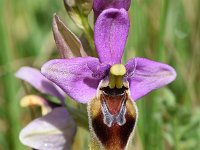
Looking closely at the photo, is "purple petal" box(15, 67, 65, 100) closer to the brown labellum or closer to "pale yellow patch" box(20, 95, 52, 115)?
"pale yellow patch" box(20, 95, 52, 115)

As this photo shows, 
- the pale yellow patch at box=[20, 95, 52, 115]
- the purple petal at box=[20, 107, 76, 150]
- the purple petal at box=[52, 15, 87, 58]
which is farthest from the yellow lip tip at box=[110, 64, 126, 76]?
the pale yellow patch at box=[20, 95, 52, 115]

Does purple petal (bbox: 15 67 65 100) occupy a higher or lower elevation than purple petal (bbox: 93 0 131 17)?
lower

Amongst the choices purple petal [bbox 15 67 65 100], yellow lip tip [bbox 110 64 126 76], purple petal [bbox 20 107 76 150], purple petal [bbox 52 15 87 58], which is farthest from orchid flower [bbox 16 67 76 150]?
yellow lip tip [bbox 110 64 126 76]

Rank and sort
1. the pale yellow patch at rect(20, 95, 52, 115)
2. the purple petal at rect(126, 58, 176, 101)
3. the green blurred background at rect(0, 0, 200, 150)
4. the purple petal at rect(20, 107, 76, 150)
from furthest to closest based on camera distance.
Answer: the green blurred background at rect(0, 0, 200, 150), the pale yellow patch at rect(20, 95, 52, 115), the purple petal at rect(20, 107, 76, 150), the purple petal at rect(126, 58, 176, 101)

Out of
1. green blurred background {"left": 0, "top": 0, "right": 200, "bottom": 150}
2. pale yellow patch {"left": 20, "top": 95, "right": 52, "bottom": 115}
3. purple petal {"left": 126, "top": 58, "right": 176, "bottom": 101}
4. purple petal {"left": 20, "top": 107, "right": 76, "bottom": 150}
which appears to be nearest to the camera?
purple petal {"left": 126, "top": 58, "right": 176, "bottom": 101}

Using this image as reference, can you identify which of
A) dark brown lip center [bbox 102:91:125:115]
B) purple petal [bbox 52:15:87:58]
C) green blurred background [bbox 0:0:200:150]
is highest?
purple petal [bbox 52:15:87:58]

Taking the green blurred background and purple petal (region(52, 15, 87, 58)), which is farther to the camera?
the green blurred background

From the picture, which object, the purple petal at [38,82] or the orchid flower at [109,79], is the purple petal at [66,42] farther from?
the purple petal at [38,82]
